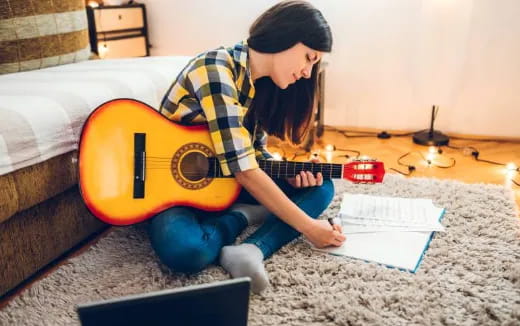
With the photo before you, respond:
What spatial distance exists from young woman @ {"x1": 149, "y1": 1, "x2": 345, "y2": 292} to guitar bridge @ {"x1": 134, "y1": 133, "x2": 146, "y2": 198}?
79mm

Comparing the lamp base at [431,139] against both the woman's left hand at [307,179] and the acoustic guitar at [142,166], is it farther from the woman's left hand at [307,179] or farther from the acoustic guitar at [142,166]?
the acoustic guitar at [142,166]

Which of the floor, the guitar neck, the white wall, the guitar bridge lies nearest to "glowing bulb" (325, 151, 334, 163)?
the floor

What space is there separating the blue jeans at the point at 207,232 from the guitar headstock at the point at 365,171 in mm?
146

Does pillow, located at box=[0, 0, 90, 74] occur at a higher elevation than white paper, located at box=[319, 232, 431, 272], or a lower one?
higher

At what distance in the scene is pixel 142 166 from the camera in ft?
3.42

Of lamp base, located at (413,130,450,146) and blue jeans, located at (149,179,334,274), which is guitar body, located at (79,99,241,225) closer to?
blue jeans, located at (149,179,334,274)

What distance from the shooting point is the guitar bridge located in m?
1.04

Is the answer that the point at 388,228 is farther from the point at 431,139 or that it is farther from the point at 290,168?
the point at 431,139

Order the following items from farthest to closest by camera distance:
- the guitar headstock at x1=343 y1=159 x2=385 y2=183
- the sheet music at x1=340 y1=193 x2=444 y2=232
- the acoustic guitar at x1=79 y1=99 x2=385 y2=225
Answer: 1. the sheet music at x1=340 y1=193 x2=444 y2=232
2. the guitar headstock at x1=343 y1=159 x2=385 y2=183
3. the acoustic guitar at x1=79 y1=99 x2=385 y2=225

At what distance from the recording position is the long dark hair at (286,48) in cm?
101

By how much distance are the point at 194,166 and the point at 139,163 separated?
0.13 m

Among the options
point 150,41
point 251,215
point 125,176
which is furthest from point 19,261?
point 150,41

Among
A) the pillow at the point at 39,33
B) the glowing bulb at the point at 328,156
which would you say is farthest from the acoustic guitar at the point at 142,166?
the glowing bulb at the point at 328,156

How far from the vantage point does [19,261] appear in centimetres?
102
